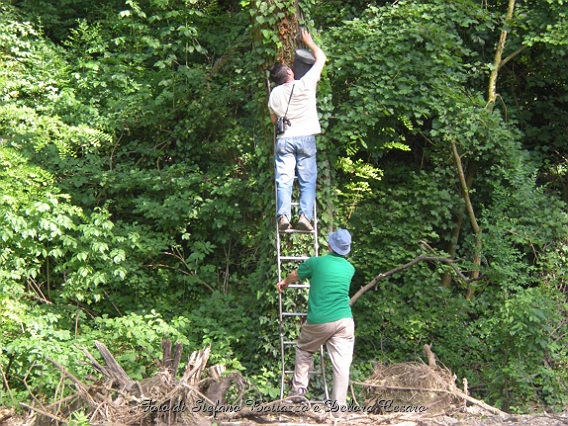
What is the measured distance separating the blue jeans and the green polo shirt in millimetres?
1421

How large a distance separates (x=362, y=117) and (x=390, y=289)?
8.84 feet

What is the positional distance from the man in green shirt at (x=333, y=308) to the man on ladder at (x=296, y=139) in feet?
4.47

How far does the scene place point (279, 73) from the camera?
8.86 meters

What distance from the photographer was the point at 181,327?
32.6 feet

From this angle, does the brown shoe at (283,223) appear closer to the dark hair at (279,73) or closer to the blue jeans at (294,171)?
the blue jeans at (294,171)

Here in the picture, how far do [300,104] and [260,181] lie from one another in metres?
1.23

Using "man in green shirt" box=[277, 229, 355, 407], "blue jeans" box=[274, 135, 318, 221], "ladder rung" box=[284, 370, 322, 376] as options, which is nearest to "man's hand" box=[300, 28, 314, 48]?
"blue jeans" box=[274, 135, 318, 221]

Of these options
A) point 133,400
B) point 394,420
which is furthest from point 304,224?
point 133,400

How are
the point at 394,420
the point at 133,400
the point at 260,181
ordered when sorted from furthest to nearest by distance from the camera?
the point at 260,181
the point at 394,420
the point at 133,400

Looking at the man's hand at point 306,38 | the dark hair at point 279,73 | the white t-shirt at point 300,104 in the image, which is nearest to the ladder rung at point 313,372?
the white t-shirt at point 300,104

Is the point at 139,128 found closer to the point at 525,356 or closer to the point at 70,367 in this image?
the point at 70,367

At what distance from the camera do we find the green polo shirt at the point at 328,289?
7.21 m

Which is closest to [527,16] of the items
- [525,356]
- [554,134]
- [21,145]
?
[554,134]

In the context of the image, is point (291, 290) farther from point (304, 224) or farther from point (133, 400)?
point (133, 400)
